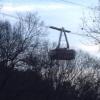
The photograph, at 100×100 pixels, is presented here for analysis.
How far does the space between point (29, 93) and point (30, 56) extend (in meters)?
7.36

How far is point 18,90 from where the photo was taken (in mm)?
53438

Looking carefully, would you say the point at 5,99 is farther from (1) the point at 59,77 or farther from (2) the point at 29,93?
(1) the point at 59,77

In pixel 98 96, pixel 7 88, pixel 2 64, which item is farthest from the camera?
pixel 98 96

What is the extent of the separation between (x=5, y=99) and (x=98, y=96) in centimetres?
1917

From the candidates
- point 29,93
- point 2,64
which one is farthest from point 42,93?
point 2,64

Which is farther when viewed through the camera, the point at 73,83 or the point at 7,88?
the point at 73,83

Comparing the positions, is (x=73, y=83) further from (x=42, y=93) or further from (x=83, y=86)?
(x=42, y=93)

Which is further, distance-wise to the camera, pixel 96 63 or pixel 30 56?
pixel 96 63

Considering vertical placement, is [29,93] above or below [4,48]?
below

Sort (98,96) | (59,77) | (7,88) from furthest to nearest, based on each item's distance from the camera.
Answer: (98,96), (59,77), (7,88)

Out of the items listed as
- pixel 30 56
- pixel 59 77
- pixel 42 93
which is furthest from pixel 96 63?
pixel 30 56

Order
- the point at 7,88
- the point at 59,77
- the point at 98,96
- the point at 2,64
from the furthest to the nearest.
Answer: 1. the point at 98,96
2. the point at 59,77
3. the point at 7,88
4. the point at 2,64

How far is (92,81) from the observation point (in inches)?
2480

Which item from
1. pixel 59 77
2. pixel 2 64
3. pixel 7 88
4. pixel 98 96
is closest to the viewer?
pixel 2 64
